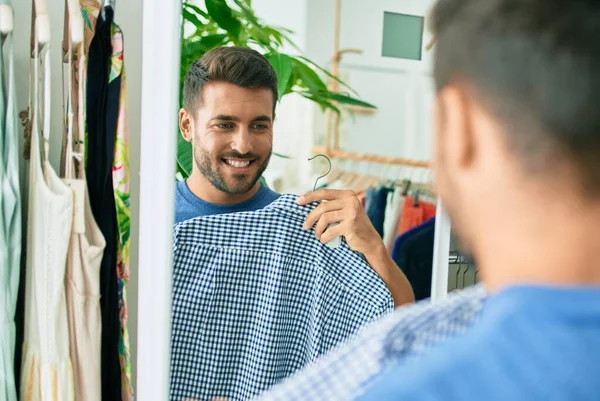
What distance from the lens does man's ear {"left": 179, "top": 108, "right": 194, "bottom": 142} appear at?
1084 millimetres

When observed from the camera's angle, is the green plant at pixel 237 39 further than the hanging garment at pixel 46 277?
Yes

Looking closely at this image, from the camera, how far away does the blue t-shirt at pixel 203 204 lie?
110 centimetres

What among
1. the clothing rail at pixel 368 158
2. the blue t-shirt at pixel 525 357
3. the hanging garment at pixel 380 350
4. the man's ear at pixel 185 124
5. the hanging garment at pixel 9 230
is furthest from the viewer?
the clothing rail at pixel 368 158

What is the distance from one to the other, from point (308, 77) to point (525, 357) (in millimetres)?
816

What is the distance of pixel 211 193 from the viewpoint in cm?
112

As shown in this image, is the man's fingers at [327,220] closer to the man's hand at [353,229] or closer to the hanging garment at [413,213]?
the man's hand at [353,229]

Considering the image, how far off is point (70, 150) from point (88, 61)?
5.1 inches

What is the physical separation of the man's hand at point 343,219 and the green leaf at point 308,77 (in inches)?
6.4

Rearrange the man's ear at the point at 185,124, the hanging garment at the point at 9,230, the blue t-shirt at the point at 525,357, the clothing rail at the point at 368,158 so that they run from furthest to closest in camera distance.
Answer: the clothing rail at the point at 368,158 < the man's ear at the point at 185,124 < the hanging garment at the point at 9,230 < the blue t-shirt at the point at 525,357

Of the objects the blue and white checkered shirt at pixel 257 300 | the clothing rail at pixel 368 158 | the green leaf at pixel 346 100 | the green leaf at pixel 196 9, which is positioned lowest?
the blue and white checkered shirt at pixel 257 300

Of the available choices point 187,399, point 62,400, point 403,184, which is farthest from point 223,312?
point 403,184

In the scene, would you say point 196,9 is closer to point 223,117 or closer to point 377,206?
point 223,117

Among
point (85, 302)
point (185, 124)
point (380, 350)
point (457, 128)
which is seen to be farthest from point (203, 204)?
point (457, 128)

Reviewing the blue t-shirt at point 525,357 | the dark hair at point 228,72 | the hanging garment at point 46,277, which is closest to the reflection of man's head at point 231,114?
the dark hair at point 228,72
